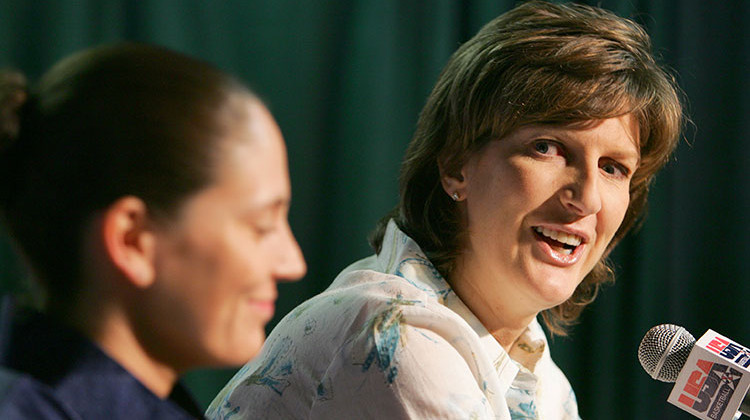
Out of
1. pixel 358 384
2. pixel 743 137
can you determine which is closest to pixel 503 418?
pixel 358 384

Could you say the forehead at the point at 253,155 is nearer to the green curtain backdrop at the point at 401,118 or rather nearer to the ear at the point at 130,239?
the ear at the point at 130,239

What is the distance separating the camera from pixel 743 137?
2.11m

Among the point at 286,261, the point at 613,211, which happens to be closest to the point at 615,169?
the point at 613,211

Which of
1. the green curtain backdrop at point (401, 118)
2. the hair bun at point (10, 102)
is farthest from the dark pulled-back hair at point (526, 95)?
the hair bun at point (10, 102)

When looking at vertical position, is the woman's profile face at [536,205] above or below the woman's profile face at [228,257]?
below

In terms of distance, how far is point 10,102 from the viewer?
0.62 meters

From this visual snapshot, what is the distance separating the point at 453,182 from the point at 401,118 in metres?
0.74

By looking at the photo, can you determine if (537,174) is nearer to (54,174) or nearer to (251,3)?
(54,174)

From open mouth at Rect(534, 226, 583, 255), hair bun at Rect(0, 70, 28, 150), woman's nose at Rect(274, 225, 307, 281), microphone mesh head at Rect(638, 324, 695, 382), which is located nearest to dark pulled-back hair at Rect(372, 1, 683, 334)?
open mouth at Rect(534, 226, 583, 255)

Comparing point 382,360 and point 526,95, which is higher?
point 526,95

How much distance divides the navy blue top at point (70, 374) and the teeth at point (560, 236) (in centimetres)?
72

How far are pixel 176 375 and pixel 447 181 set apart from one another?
0.70 m

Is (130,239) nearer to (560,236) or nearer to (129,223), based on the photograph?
(129,223)

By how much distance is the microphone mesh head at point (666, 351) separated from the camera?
114 centimetres
